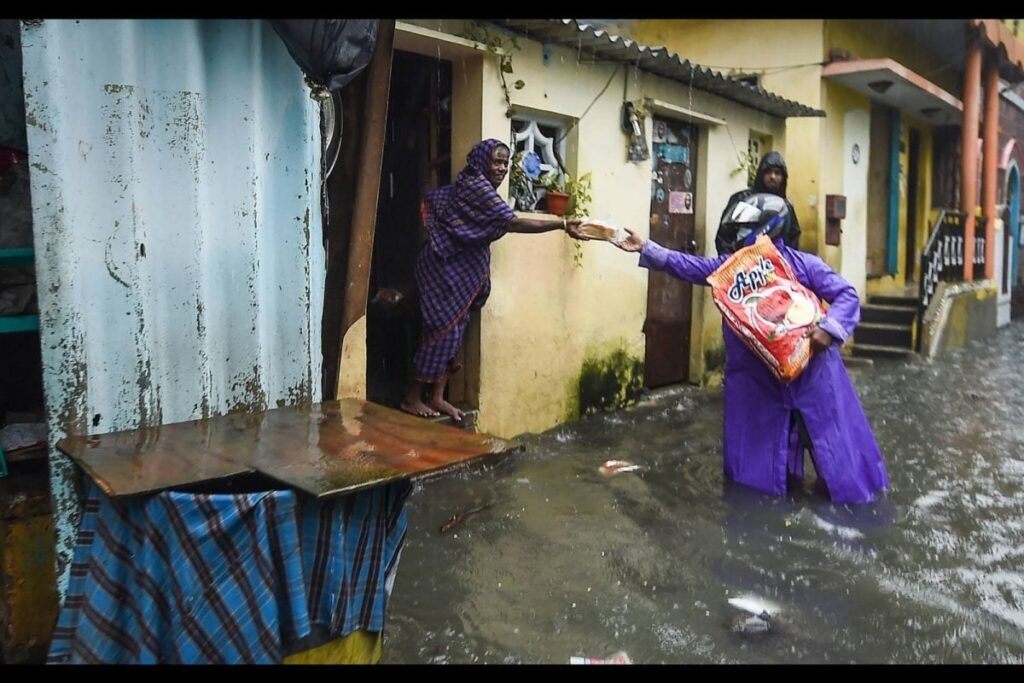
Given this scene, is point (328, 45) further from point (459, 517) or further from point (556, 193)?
point (556, 193)

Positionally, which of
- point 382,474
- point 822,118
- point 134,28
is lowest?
point 382,474

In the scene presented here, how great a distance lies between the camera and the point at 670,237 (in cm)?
780

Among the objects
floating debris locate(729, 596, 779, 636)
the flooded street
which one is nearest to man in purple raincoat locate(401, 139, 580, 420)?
the flooded street

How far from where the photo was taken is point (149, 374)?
8.96 ft

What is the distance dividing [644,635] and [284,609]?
149 cm

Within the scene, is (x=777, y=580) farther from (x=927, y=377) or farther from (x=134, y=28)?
(x=927, y=377)

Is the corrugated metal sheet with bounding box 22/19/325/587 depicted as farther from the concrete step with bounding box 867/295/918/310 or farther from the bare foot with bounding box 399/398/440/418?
the concrete step with bounding box 867/295/918/310

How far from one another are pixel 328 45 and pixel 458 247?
2399 millimetres

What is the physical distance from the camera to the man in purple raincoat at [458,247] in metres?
5.02

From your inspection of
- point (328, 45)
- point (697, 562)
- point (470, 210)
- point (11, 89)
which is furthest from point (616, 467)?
point (11, 89)

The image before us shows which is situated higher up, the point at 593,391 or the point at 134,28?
the point at 134,28

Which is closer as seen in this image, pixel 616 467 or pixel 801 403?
pixel 801 403

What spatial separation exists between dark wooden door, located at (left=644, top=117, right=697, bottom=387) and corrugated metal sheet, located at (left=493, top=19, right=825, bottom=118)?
0.50 meters

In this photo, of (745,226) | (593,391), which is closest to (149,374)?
(745,226)
